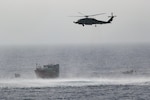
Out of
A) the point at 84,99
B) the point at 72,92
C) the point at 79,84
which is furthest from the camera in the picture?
the point at 79,84

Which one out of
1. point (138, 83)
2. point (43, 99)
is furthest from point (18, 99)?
point (138, 83)

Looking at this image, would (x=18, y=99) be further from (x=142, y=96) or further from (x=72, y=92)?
(x=142, y=96)

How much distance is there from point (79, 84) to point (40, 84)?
38.4ft

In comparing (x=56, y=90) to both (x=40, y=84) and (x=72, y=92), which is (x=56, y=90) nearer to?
(x=72, y=92)

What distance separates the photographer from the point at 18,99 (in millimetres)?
139875

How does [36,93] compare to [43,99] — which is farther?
[36,93]

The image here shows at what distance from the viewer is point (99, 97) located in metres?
140

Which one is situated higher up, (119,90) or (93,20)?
(93,20)

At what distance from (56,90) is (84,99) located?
19.0 m

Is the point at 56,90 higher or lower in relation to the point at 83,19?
lower

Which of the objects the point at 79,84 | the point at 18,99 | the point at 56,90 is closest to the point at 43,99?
the point at 18,99

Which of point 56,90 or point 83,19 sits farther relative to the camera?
point 56,90

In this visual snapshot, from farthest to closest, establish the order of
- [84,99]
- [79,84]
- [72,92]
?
[79,84] < [72,92] < [84,99]

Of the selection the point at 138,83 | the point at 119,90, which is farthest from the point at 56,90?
the point at 138,83
